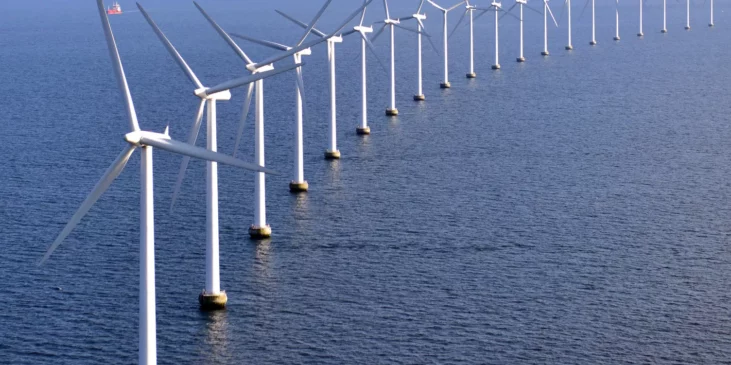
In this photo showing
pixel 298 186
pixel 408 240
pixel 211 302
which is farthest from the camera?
pixel 298 186

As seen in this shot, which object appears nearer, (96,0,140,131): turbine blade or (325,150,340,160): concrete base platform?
(96,0,140,131): turbine blade

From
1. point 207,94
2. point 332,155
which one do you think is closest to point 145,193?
point 207,94

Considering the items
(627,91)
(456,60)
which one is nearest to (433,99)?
(627,91)

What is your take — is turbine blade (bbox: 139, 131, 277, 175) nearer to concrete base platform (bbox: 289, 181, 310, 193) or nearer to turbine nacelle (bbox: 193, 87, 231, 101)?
turbine nacelle (bbox: 193, 87, 231, 101)

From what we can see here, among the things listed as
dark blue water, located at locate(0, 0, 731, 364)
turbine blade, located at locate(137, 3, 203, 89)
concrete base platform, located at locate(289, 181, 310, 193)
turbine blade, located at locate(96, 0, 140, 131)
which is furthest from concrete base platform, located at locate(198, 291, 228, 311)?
concrete base platform, located at locate(289, 181, 310, 193)

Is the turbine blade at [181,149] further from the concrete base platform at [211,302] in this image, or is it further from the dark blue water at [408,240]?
the concrete base platform at [211,302]

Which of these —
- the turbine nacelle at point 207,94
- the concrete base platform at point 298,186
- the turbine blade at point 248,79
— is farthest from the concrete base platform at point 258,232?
the turbine blade at point 248,79

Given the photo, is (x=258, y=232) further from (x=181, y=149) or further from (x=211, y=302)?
(x=181, y=149)

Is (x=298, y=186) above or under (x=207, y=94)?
A: under

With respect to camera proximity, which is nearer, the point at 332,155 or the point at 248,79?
the point at 248,79
